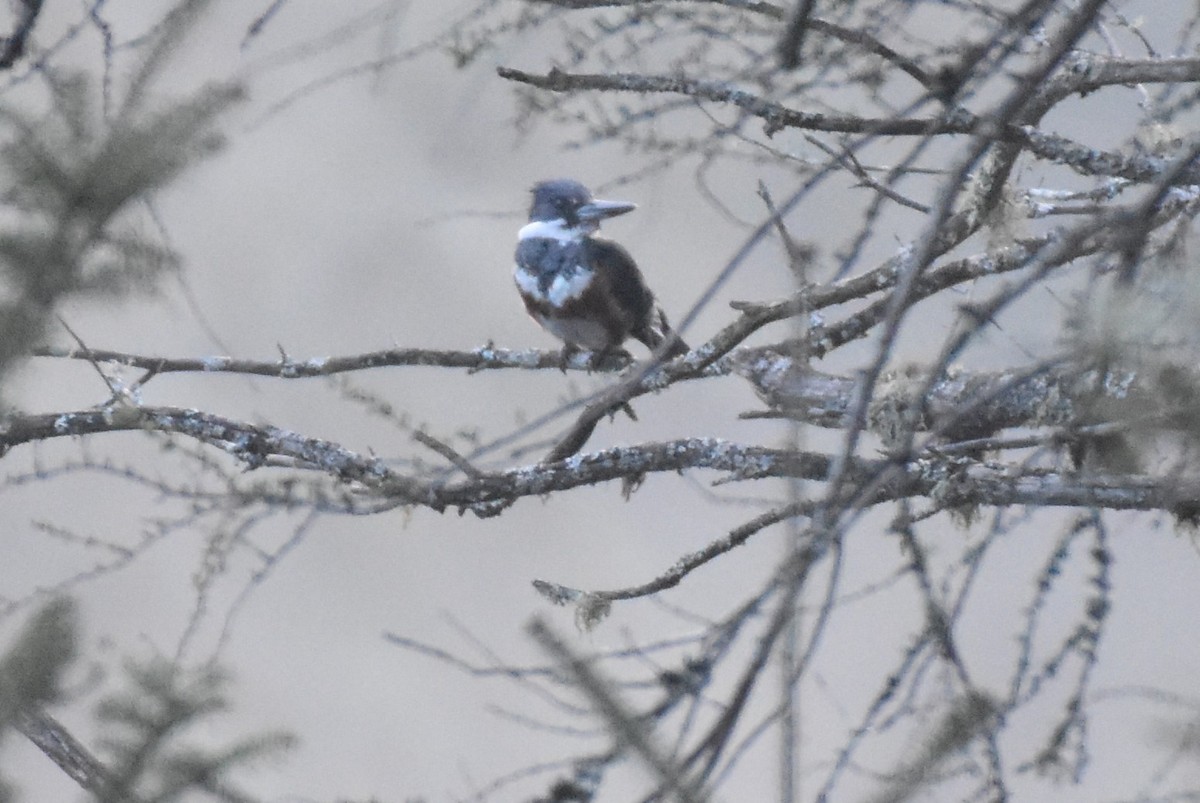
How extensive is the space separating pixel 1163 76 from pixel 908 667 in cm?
62

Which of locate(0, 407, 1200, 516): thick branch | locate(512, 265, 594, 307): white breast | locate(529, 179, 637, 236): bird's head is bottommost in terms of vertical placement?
locate(0, 407, 1200, 516): thick branch

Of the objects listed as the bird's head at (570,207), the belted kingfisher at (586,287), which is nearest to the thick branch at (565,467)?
the belted kingfisher at (586,287)

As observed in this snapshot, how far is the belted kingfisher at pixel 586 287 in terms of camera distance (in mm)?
3127

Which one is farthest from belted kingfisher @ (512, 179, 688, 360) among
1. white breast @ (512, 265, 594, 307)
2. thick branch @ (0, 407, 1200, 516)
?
thick branch @ (0, 407, 1200, 516)

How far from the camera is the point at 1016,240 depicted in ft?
6.05

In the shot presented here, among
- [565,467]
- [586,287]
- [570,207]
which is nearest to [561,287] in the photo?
[586,287]

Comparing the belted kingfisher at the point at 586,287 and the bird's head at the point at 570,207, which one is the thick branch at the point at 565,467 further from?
the bird's head at the point at 570,207

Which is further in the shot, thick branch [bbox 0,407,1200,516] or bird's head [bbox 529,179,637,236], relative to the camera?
bird's head [bbox 529,179,637,236]

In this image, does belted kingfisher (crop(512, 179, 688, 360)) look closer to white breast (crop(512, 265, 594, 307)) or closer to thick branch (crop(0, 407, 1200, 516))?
white breast (crop(512, 265, 594, 307))

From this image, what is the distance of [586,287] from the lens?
313 centimetres

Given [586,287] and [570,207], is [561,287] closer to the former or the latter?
[586,287]

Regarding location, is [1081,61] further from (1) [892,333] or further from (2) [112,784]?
(2) [112,784]

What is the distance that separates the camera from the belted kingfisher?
3127 mm

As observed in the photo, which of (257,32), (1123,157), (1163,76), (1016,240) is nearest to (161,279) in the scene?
(257,32)
